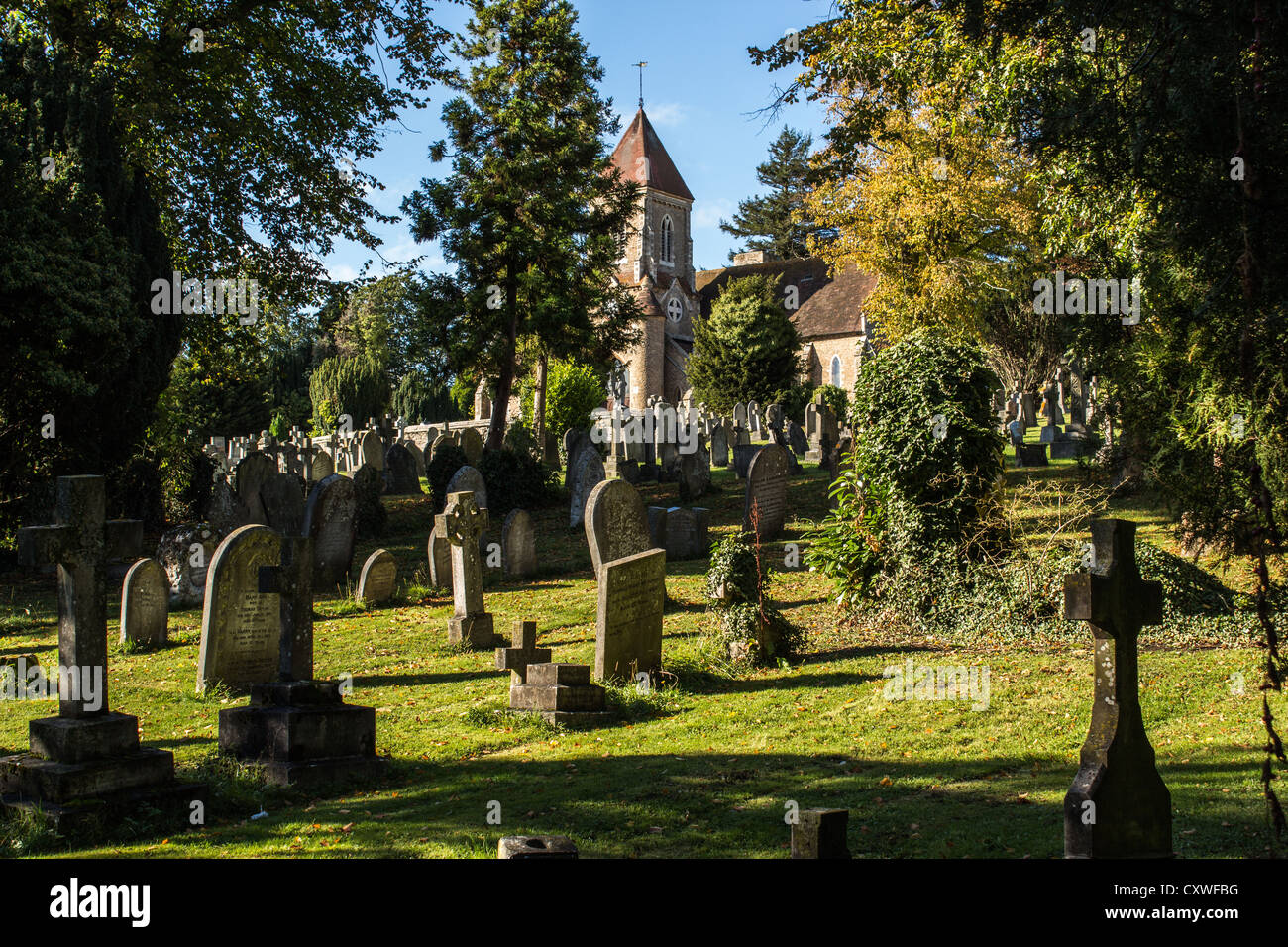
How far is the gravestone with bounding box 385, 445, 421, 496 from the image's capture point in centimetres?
2801

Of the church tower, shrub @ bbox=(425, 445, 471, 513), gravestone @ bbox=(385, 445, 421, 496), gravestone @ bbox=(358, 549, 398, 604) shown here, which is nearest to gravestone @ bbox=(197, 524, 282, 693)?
gravestone @ bbox=(358, 549, 398, 604)

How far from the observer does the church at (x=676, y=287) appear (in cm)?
5828

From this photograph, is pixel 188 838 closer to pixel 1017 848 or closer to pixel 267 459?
pixel 1017 848

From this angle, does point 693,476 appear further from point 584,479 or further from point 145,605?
point 145,605

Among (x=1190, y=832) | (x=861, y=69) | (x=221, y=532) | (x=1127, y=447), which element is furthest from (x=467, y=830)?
(x=861, y=69)

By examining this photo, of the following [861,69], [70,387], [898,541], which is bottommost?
[898,541]

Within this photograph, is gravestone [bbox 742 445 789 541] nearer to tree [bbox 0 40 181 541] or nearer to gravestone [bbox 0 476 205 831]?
tree [bbox 0 40 181 541]

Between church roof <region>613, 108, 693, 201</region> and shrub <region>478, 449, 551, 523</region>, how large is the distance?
5063 cm

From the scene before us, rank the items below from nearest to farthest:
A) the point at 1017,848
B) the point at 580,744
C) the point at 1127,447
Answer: the point at 1017,848 → the point at 580,744 → the point at 1127,447

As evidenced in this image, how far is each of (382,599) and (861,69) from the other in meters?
11.2

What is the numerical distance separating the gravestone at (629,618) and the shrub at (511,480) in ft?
44.8

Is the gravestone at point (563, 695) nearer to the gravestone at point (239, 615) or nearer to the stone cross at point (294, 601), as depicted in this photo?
the stone cross at point (294, 601)

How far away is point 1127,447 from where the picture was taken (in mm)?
14141

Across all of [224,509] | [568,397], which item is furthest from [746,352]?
[224,509]
